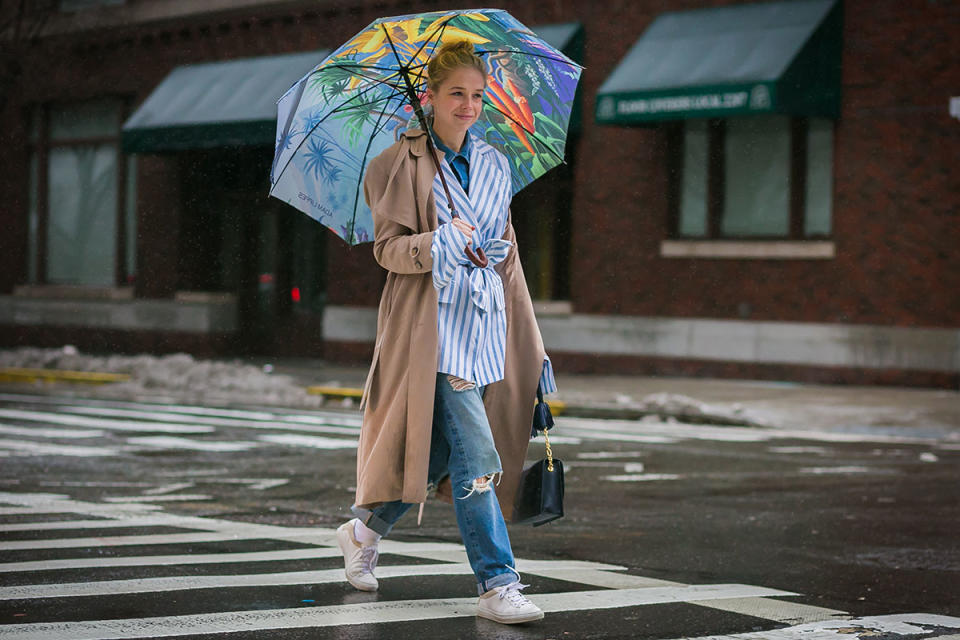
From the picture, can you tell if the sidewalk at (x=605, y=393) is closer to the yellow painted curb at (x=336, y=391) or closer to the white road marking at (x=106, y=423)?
the yellow painted curb at (x=336, y=391)

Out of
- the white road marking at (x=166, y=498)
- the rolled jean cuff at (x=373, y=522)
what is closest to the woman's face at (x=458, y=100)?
the rolled jean cuff at (x=373, y=522)

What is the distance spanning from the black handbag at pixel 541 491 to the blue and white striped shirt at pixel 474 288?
0.33 m

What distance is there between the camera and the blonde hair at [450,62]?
557cm

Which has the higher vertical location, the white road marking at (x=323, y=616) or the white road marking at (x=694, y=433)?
the white road marking at (x=323, y=616)

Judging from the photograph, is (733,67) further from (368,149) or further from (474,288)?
(474,288)

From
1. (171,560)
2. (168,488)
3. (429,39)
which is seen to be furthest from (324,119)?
(168,488)

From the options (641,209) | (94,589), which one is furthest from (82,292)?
(94,589)

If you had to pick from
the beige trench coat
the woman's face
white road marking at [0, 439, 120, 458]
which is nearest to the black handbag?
the beige trench coat

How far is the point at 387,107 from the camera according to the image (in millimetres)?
6141

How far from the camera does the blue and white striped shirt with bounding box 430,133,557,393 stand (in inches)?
213

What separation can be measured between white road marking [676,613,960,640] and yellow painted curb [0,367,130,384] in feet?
54.5

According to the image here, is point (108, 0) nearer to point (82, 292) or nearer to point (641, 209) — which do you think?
point (82, 292)

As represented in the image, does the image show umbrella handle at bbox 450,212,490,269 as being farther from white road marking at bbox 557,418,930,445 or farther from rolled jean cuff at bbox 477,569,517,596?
white road marking at bbox 557,418,930,445

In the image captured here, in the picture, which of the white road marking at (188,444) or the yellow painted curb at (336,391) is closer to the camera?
the white road marking at (188,444)
